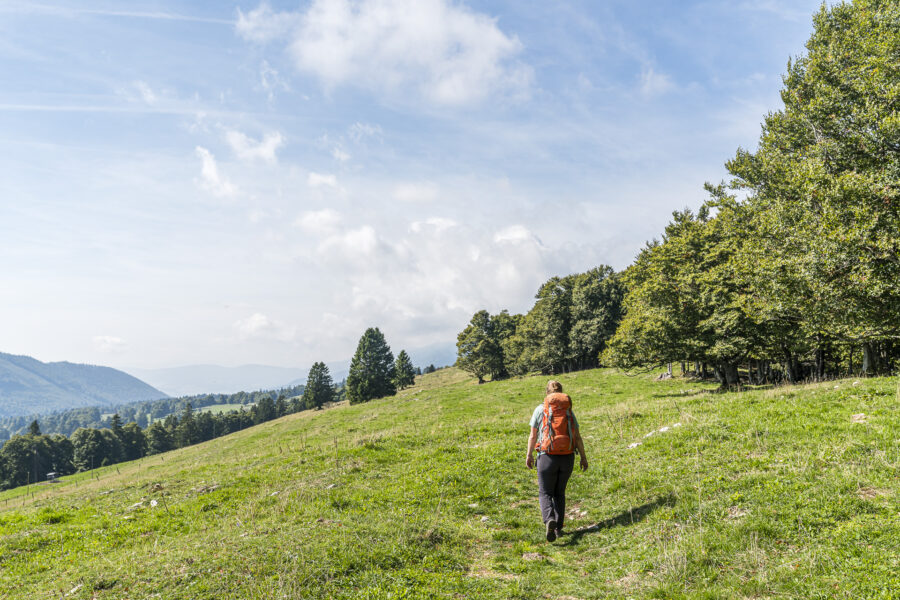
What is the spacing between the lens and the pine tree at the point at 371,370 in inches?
3132

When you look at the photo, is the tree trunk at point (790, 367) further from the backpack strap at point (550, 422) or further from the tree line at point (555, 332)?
the backpack strap at point (550, 422)

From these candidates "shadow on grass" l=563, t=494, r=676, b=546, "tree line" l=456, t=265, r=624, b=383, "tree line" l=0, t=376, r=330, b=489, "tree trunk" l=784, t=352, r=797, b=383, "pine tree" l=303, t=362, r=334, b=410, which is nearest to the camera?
"shadow on grass" l=563, t=494, r=676, b=546

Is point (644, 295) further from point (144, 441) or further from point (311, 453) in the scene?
point (144, 441)

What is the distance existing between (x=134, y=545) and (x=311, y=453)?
30.9ft

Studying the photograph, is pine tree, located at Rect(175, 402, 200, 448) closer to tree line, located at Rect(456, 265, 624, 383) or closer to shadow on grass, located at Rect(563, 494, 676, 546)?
tree line, located at Rect(456, 265, 624, 383)

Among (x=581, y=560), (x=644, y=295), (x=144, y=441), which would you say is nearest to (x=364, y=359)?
(x=644, y=295)

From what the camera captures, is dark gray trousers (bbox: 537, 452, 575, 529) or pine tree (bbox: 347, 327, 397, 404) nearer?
dark gray trousers (bbox: 537, 452, 575, 529)

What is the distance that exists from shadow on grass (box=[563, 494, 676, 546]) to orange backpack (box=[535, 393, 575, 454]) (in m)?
2.08

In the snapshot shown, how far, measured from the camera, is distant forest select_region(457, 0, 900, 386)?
53.2 feet

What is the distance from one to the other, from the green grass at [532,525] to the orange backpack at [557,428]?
2.19 m

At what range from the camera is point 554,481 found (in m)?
9.43

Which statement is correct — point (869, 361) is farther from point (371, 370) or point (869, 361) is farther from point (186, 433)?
point (186, 433)

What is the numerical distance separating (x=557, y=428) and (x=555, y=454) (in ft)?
1.92

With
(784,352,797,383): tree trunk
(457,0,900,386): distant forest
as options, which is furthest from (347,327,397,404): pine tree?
(784,352,797,383): tree trunk
